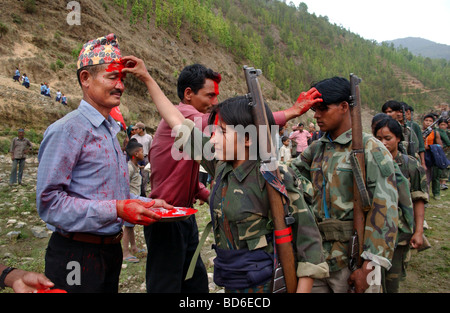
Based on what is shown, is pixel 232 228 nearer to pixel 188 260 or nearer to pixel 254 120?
pixel 254 120

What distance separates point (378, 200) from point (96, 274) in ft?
5.79

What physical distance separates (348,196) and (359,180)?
0.18 meters

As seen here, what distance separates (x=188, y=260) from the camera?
2.40m

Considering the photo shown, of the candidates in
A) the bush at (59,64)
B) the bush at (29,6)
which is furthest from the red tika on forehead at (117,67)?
the bush at (29,6)

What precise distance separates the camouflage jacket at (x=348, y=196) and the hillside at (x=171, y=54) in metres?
15.7

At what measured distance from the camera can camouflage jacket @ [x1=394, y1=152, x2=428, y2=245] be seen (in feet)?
7.27

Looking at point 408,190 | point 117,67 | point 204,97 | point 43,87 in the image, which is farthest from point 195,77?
point 43,87

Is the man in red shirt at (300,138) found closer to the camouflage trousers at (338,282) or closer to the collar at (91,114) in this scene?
the camouflage trousers at (338,282)

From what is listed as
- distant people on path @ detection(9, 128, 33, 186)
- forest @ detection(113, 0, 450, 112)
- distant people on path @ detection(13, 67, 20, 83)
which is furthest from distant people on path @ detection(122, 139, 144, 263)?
forest @ detection(113, 0, 450, 112)

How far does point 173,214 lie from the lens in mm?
1771

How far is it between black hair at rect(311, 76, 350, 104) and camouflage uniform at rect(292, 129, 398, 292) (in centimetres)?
25

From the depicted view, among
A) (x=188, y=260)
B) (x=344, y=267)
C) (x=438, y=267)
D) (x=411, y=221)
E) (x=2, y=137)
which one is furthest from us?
(x=2, y=137)

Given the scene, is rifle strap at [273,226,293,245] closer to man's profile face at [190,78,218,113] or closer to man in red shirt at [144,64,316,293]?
man in red shirt at [144,64,316,293]

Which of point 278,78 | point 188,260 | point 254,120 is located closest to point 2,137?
point 188,260
